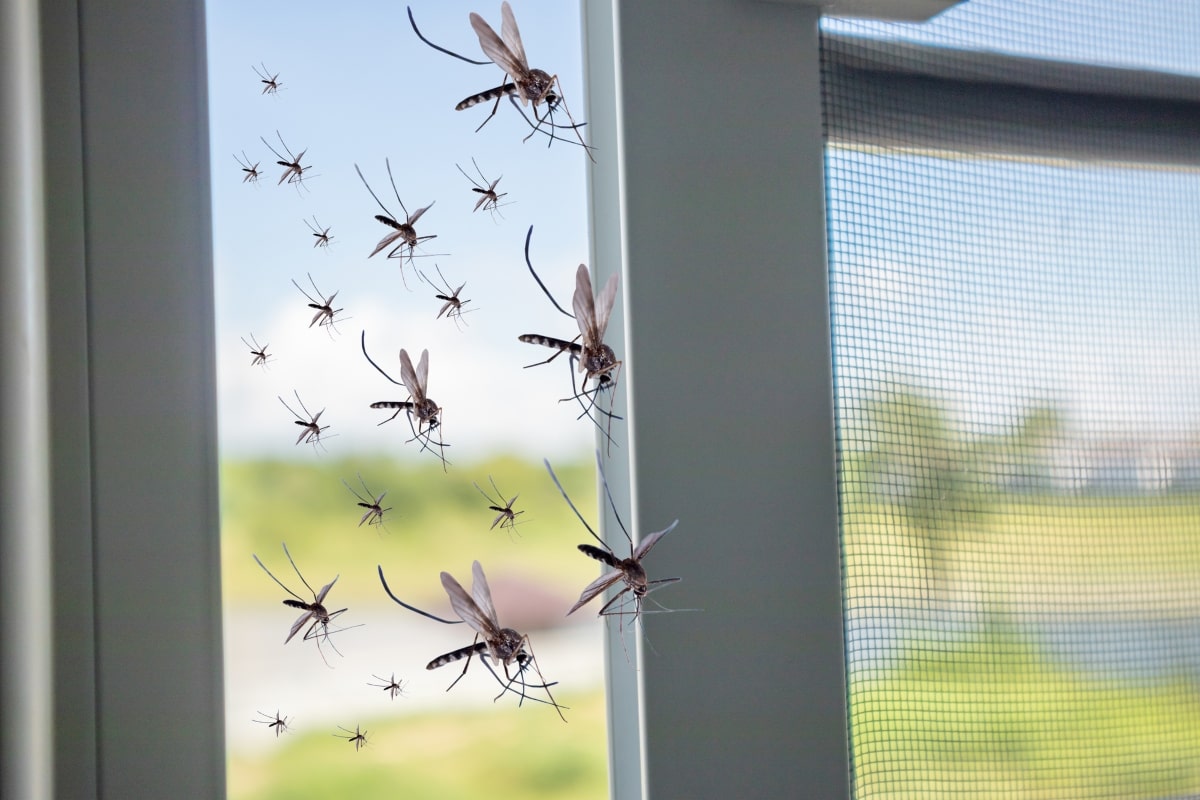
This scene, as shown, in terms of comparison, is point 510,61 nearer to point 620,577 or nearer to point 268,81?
point 268,81

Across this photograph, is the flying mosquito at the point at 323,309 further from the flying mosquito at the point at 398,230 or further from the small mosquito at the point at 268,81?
the small mosquito at the point at 268,81

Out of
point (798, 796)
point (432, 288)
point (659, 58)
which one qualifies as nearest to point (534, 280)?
point (432, 288)

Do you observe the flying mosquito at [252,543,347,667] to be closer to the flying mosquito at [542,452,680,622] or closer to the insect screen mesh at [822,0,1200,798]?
the flying mosquito at [542,452,680,622]

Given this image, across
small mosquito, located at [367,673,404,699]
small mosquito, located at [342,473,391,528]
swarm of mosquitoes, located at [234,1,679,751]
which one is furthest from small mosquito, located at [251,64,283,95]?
small mosquito, located at [367,673,404,699]

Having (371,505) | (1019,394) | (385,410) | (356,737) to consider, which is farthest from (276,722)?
(1019,394)

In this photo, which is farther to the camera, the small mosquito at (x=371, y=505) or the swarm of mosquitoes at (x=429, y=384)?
the small mosquito at (x=371, y=505)

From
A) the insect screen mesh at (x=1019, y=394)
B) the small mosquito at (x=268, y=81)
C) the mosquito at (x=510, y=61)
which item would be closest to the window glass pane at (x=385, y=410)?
the small mosquito at (x=268, y=81)

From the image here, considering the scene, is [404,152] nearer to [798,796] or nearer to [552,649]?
[552,649]
